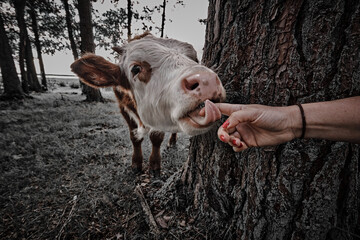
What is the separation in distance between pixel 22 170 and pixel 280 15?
4353 mm

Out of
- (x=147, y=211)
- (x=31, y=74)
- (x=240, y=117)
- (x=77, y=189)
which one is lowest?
(x=31, y=74)

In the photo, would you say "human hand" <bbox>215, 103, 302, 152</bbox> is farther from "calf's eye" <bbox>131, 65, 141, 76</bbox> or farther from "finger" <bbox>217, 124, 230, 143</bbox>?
"calf's eye" <bbox>131, 65, 141, 76</bbox>

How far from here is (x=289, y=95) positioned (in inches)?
48.0

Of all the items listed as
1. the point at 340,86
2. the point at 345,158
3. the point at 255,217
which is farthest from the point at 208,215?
the point at 340,86

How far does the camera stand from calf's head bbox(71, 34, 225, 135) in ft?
4.34

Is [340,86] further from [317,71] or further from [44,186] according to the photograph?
[44,186]

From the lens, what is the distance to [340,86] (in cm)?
109

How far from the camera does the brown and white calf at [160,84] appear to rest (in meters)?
1.33

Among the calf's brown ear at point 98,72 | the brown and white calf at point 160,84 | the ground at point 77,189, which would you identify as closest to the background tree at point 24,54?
the ground at point 77,189

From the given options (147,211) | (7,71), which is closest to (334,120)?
(147,211)

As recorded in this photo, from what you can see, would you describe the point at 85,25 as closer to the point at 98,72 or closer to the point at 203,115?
the point at 98,72

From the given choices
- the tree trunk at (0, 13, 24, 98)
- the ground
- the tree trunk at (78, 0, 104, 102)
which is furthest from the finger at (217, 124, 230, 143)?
the tree trunk at (0, 13, 24, 98)

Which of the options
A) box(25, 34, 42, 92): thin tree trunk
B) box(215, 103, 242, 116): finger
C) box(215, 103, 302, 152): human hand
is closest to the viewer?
box(215, 103, 302, 152): human hand

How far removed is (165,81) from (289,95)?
129 centimetres
